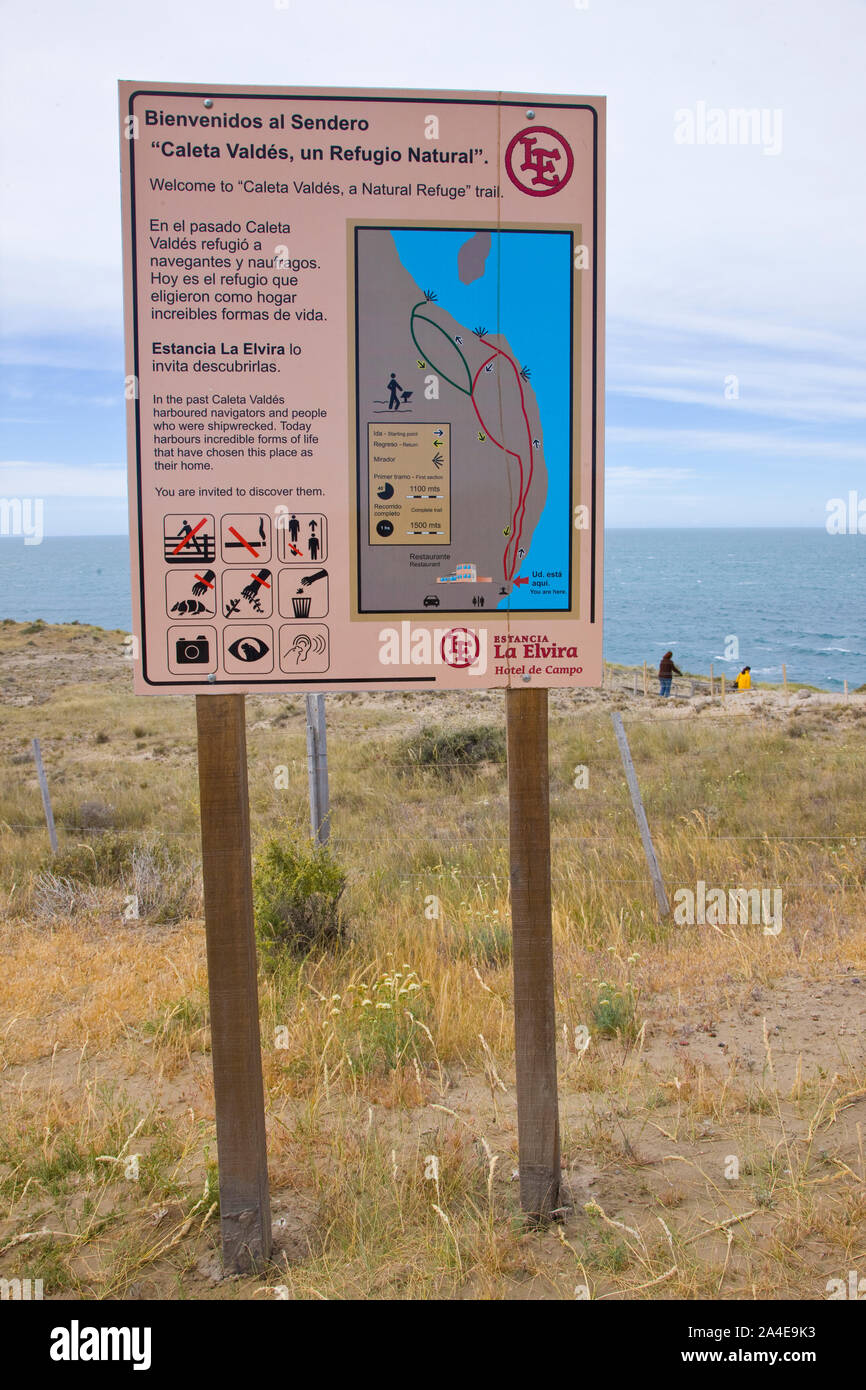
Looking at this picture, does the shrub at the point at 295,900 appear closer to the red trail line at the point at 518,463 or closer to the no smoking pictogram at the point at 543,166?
the red trail line at the point at 518,463

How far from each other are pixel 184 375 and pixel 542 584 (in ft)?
4.15

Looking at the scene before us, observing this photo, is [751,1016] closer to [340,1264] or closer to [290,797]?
[340,1264]

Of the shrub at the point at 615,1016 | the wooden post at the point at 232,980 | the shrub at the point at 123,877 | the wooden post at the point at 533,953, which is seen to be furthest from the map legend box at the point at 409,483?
the shrub at the point at 123,877

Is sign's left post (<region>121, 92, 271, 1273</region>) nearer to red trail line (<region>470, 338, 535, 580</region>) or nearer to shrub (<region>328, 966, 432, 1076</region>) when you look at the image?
red trail line (<region>470, 338, 535, 580</region>)

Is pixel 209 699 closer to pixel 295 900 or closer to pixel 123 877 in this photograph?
pixel 295 900

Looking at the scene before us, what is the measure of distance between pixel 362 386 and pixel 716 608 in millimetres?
86888

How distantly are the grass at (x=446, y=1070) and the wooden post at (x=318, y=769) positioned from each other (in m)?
0.51

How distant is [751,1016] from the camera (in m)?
4.58

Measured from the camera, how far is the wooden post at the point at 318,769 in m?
7.13

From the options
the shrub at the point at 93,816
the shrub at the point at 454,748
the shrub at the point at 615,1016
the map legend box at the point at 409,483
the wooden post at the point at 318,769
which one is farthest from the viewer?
the shrub at the point at 454,748

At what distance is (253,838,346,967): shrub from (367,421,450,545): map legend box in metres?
3.25

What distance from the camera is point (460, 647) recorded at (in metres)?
2.92

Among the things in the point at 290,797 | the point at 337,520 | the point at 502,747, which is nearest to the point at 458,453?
the point at 337,520

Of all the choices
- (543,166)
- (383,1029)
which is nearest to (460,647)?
(543,166)
